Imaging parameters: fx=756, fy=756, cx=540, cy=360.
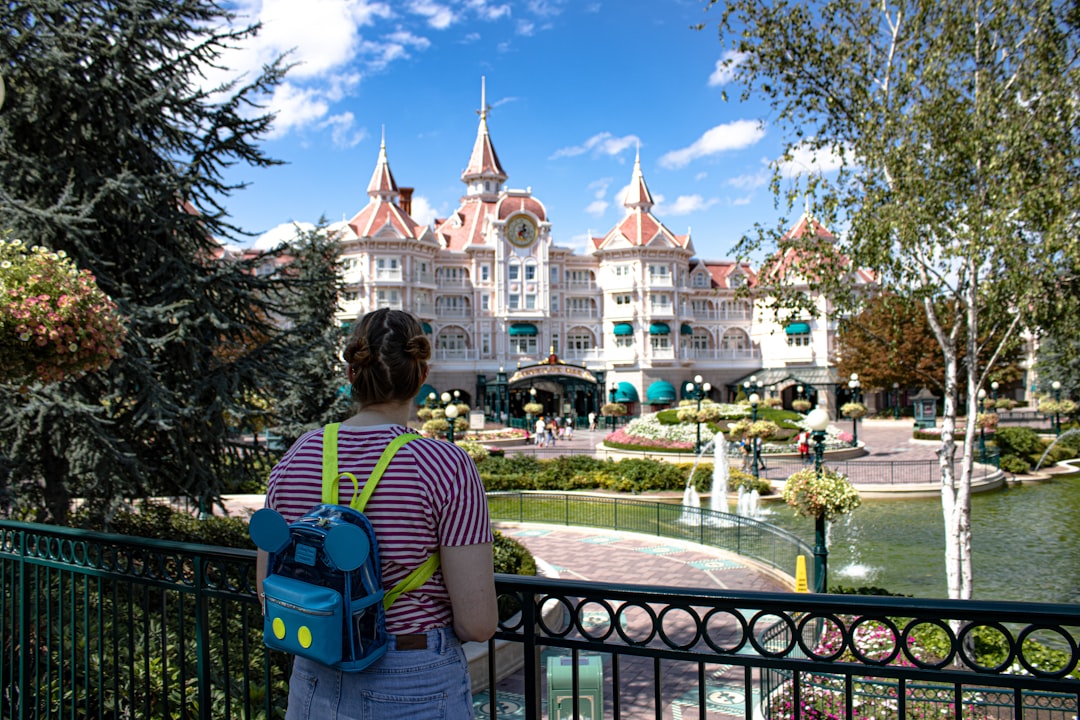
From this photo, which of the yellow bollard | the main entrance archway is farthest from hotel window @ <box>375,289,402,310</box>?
the yellow bollard

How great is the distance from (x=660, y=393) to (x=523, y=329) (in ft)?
37.5

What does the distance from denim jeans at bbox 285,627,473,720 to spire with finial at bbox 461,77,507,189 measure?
212 ft

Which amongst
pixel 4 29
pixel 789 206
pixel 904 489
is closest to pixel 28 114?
pixel 4 29

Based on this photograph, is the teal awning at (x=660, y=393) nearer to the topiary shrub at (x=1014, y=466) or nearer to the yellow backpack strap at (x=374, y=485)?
the topiary shrub at (x=1014, y=466)

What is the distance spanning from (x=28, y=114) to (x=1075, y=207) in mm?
14607

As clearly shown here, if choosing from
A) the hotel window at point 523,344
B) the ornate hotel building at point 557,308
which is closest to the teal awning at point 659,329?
the ornate hotel building at point 557,308

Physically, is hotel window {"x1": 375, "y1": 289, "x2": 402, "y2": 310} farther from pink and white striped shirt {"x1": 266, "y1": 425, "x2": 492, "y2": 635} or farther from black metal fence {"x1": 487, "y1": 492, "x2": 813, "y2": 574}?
pink and white striped shirt {"x1": 266, "y1": 425, "x2": 492, "y2": 635}

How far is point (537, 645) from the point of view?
10.1 feet

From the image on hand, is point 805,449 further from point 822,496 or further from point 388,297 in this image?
point 388,297

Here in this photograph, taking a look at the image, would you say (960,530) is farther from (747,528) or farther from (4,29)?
(4,29)

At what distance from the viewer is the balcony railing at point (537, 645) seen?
2.54 m

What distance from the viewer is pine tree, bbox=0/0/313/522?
1037cm

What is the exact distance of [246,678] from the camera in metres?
3.62

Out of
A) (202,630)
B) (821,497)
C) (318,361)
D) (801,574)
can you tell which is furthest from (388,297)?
(202,630)
